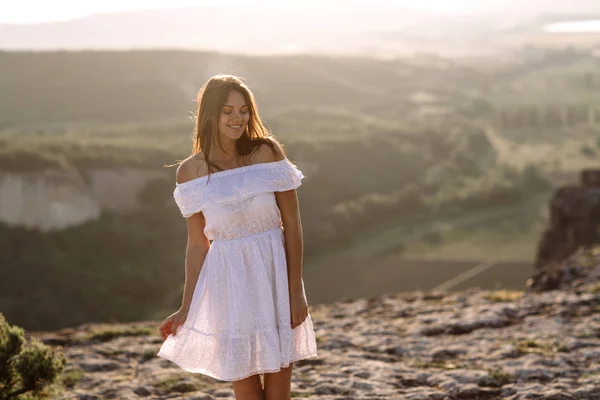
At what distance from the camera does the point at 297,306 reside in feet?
15.8

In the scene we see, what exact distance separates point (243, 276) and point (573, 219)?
695 inches

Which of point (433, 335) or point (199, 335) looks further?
point (433, 335)

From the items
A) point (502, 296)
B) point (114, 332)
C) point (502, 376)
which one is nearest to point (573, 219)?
point (502, 296)

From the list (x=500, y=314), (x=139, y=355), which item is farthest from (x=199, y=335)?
(x=500, y=314)

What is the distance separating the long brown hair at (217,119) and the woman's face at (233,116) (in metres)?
0.02

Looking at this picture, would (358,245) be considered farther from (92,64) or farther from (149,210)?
(92,64)

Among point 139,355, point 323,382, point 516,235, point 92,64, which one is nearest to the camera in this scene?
point 323,382

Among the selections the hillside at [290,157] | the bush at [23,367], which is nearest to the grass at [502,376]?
the bush at [23,367]

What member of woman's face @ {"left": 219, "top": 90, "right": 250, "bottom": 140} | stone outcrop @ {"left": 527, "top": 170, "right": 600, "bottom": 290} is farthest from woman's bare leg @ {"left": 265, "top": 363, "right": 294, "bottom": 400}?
stone outcrop @ {"left": 527, "top": 170, "right": 600, "bottom": 290}

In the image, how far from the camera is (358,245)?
68000 millimetres

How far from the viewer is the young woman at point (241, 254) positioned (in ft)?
15.6

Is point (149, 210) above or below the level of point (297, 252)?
below

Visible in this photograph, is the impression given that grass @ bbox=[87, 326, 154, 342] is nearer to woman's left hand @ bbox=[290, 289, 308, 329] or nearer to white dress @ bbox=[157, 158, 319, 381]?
white dress @ bbox=[157, 158, 319, 381]

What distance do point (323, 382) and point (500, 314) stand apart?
142 inches
